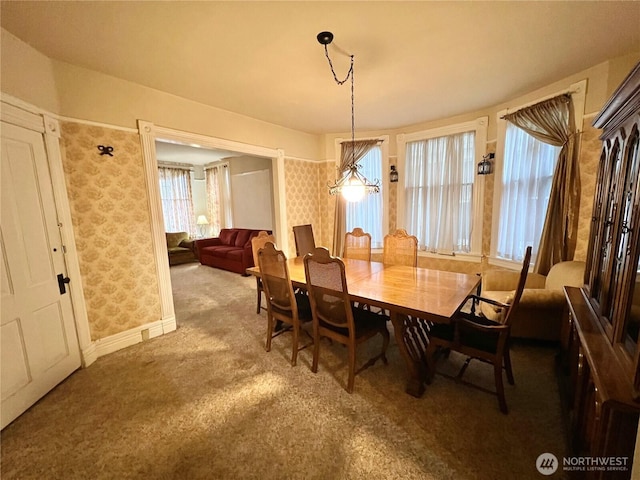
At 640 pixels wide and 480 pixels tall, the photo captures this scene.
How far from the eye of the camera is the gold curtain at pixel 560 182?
2.75m

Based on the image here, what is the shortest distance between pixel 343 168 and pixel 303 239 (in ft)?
4.94

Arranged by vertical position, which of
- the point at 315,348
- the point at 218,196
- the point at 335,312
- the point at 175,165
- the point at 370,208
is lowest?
the point at 315,348

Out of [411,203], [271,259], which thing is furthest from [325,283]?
[411,203]

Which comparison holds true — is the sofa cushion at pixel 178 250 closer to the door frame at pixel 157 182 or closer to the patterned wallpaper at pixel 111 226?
the door frame at pixel 157 182

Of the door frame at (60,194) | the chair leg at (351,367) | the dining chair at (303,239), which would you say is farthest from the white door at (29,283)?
the dining chair at (303,239)

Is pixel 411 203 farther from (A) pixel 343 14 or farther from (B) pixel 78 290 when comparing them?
(B) pixel 78 290

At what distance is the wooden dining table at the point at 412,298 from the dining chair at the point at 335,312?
16 centimetres

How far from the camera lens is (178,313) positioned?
11.6 ft

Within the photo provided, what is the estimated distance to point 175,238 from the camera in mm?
7000

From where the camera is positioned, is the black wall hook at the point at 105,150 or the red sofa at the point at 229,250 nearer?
the black wall hook at the point at 105,150

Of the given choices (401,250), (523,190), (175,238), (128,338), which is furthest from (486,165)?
(175,238)

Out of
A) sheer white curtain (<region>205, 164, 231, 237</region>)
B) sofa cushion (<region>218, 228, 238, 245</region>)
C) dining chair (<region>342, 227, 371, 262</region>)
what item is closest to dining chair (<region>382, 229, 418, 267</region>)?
dining chair (<region>342, 227, 371, 262</region>)

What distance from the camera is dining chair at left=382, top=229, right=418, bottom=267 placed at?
9.75 ft

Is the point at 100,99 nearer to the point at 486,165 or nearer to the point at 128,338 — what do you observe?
the point at 128,338
